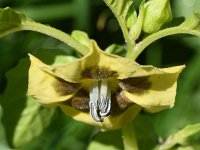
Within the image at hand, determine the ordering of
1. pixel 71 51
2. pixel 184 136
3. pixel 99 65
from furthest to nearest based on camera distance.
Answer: pixel 71 51 → pixel 184 136 → pixel 99 65

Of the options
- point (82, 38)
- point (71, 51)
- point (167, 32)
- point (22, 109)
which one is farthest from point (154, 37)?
point (71, 51)

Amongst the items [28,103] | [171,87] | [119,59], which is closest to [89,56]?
[119,59]

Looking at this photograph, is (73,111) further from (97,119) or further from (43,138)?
(43,138)

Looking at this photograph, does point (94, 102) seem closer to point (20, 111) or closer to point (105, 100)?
point (105, 100)

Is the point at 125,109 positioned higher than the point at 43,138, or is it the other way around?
the point at 125,109

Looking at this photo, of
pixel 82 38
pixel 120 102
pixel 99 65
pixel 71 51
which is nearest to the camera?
pixel 99 65

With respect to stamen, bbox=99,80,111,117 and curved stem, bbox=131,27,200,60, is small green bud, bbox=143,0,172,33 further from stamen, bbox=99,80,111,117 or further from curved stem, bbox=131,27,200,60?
stamen, bbox=99,80,111,117

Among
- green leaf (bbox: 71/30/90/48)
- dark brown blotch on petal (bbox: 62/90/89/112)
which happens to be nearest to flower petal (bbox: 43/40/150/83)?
dark brown blotch on petal (bbox: 62/90/89/112)
